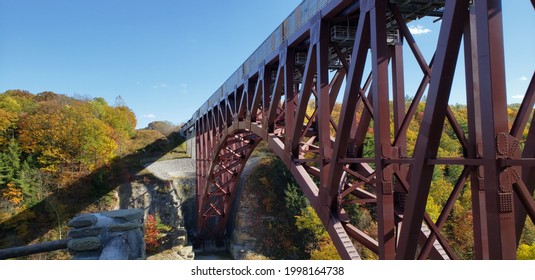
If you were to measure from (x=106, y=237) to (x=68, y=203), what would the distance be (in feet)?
106

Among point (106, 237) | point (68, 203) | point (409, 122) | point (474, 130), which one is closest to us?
point (474, 130)

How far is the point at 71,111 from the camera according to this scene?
34438 millimetres

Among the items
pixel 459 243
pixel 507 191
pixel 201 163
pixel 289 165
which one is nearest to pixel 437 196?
pixel 459 243

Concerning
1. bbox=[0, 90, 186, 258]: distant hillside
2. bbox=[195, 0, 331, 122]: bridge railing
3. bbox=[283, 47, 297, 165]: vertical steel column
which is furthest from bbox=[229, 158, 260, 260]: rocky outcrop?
bbox=[283, 47, 297, 165]: vertical steel column

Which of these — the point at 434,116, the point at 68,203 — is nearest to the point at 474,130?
the point at 434,116

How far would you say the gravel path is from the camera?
33.9 meters

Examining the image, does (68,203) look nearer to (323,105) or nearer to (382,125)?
(323,105)

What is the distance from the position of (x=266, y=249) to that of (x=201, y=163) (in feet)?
33.1

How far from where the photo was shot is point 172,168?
118ft

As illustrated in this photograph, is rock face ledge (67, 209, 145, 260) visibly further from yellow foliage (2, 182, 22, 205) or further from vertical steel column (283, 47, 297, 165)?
yellow foliage (2, 182, 22, 205)

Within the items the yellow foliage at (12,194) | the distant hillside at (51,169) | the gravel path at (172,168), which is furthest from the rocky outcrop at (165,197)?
the yellow foliage at (12,194)

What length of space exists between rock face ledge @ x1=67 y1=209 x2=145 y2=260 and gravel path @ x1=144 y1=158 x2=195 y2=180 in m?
29.4

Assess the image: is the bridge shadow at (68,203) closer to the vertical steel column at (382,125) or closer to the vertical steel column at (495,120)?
the vertical steel column at (382,125)
